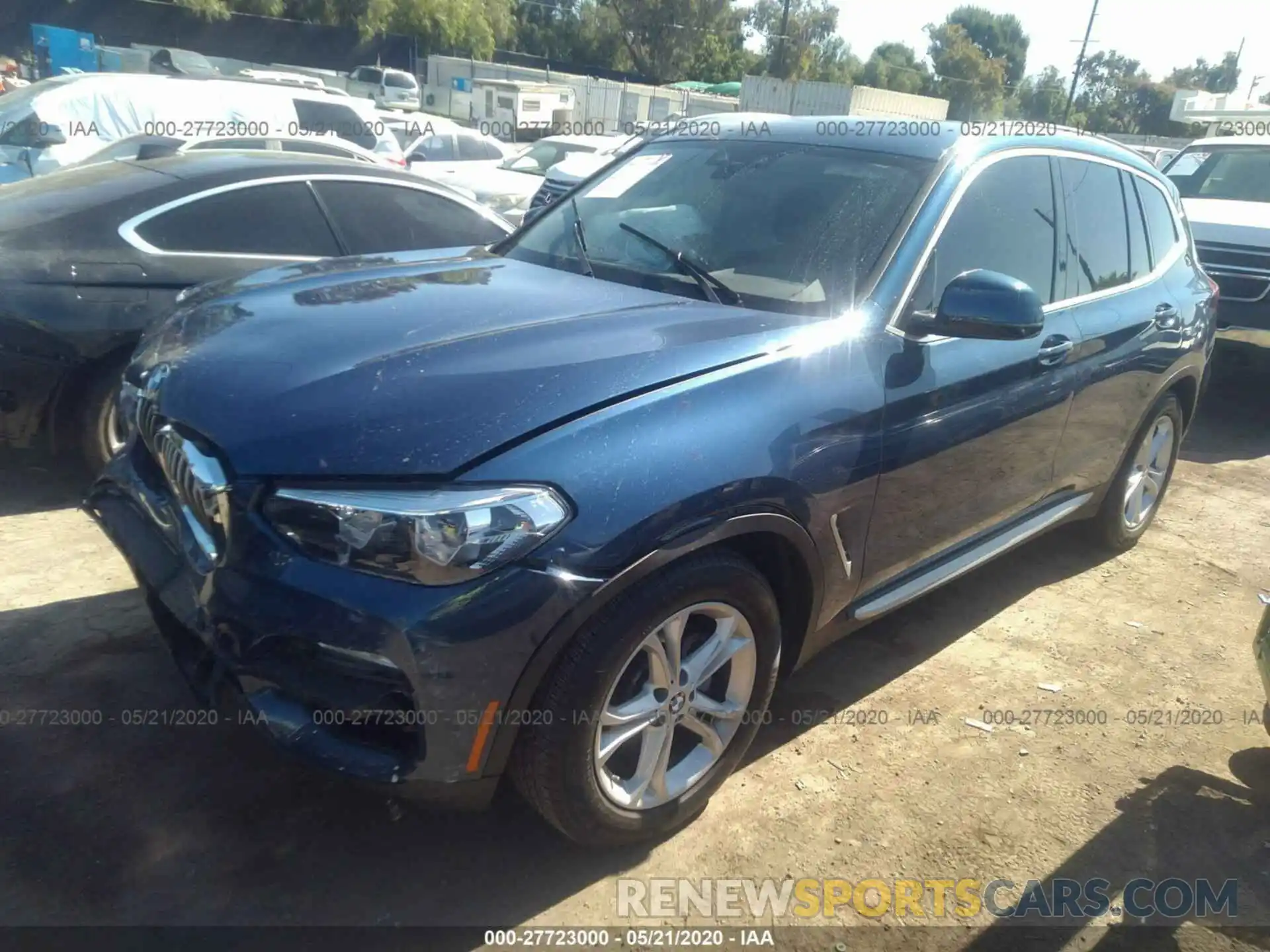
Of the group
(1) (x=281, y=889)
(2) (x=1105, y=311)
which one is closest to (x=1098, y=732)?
(2) (x=1105, y=311)

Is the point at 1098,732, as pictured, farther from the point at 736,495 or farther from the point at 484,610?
the point at 484,610

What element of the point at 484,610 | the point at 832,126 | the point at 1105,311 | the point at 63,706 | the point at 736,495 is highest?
the point at 832,126

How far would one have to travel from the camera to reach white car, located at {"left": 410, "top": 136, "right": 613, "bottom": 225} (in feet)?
38.7

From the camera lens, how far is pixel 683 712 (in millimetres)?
2619

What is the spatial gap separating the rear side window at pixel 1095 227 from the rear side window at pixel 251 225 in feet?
11.0

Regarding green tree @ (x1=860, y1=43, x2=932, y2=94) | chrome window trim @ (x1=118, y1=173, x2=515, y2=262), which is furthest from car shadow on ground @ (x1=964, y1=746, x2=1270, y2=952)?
green tree @ (x1=860, y1=43, x2=932, y2=94)

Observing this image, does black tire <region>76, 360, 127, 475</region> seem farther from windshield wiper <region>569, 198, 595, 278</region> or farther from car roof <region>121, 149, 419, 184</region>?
windshield wiper <region>569, 198, 595, 278</region>

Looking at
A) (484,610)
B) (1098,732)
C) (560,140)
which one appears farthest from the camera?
(560,140)

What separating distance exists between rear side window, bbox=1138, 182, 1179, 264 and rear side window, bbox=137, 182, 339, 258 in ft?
12.4

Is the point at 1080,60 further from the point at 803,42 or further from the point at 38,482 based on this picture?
the point at 38,482

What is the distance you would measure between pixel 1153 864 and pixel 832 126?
8.55 ft

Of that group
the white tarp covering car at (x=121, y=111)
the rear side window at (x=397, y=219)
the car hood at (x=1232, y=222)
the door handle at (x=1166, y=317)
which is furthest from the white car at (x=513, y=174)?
the door handle at (x=1166, y=317)

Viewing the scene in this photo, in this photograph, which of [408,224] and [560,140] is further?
[560,140]

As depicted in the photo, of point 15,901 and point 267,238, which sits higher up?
point 267,238
